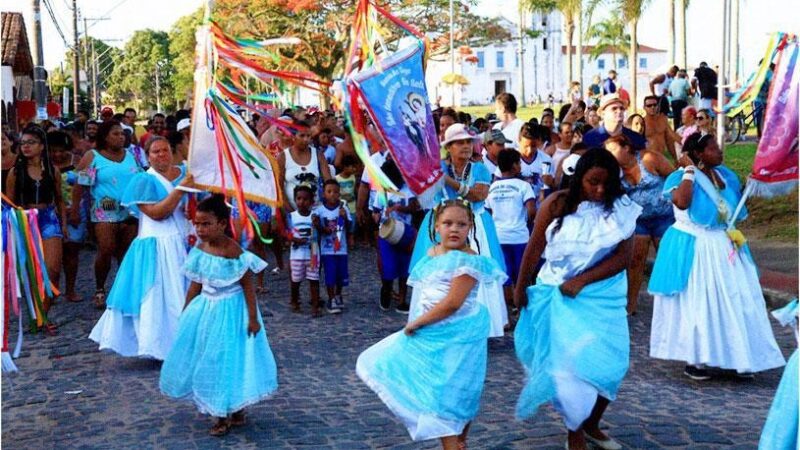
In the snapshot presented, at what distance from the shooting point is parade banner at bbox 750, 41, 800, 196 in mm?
4746

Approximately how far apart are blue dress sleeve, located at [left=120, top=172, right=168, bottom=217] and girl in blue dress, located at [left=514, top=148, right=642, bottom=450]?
10.1 ft

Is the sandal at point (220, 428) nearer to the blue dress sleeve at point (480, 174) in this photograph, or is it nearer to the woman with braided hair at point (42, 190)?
the blue dress sleeve at point (480, 174)

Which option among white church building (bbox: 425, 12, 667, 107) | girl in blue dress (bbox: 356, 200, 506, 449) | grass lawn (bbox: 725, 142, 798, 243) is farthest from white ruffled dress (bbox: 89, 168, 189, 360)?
white church building (bbox: 425, 12, 667, 107)

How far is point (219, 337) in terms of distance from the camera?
6184 millimetres

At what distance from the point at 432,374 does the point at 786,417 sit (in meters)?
1.68

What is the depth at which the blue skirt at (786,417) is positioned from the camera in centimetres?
416

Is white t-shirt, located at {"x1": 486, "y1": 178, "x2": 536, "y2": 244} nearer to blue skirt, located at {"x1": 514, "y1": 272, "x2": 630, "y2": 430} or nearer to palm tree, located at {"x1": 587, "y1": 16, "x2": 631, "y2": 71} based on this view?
blue skirt, located at {"x1": 514, "y1": 272, "x2": 630, "y2": 430}

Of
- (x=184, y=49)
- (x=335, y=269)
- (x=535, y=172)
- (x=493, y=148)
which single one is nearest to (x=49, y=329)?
(x=335, y=269)

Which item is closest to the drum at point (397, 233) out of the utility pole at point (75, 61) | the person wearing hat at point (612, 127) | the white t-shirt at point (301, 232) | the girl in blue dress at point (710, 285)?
the white t-shirt at point (301, 232)

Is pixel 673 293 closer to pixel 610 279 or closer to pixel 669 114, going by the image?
pixel 610 279

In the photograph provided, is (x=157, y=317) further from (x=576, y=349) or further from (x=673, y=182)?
(x=673, y=182)

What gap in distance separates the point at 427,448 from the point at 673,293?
242 cm

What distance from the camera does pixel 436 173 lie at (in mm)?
7223

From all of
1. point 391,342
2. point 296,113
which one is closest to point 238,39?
point 391,342
